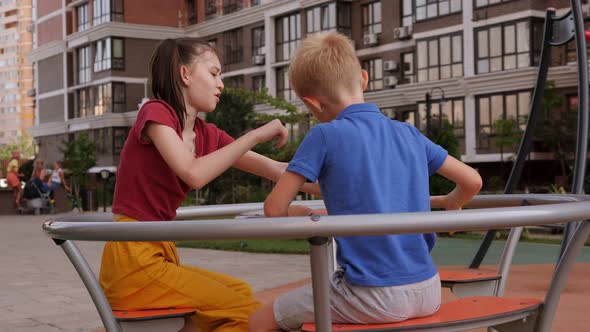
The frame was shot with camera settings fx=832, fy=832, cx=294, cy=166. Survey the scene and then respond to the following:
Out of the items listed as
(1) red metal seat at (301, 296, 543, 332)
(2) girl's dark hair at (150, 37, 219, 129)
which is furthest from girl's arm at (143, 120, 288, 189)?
(1) red metal seat at (301, 296, 543, 332)

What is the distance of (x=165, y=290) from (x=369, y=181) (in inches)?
26.9

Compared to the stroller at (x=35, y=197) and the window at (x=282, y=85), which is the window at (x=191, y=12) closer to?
the window at (x=282, y=85)

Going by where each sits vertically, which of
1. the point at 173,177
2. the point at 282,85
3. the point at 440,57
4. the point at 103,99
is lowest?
→ the point at 173,177

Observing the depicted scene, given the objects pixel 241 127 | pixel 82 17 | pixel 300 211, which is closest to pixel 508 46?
pixel 241 127

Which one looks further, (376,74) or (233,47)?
(233,47)

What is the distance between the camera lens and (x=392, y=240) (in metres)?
2.12

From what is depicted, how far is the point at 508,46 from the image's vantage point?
3516 centimetres

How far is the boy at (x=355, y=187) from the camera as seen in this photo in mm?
2111

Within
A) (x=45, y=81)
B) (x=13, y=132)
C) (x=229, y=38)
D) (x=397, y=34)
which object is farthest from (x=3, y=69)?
(x=397, y=34)

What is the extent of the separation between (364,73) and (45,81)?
216 ft

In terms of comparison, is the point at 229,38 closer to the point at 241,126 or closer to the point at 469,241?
the point at 241,126

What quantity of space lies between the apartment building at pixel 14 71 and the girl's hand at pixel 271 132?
471 feet

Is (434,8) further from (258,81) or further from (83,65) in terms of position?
(83,65)

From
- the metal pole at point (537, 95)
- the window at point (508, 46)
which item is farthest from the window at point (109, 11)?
the metal pole at point (537, 95)
